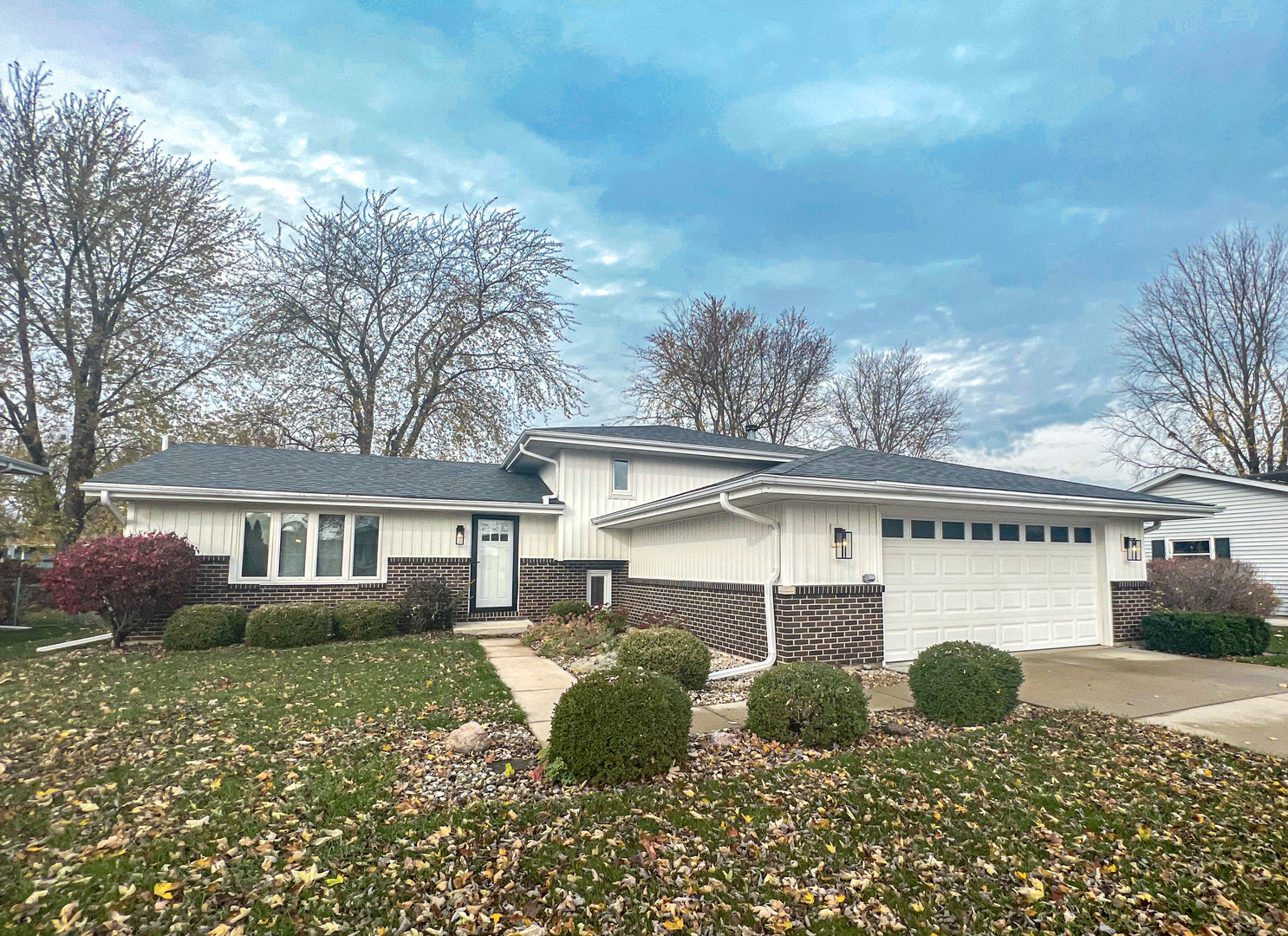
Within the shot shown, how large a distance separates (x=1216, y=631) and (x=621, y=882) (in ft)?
35.2

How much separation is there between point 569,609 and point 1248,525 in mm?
17788

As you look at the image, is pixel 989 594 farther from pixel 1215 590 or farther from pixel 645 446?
pixel 645 446

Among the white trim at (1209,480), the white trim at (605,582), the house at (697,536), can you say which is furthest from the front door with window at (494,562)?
the white trim at (1209,480)

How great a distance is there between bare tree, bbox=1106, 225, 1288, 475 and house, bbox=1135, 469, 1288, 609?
541 centimetres

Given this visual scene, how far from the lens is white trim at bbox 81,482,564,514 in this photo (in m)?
11.0

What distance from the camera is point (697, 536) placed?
10727 mm

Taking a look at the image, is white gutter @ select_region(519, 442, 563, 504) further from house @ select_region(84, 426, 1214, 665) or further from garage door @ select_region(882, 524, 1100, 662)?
garage door @ select_region(882, 524, 1100, 662)

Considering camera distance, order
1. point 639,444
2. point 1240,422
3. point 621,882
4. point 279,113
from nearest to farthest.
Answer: point 621,882
point 279,113
point 639,444
point 1240,422

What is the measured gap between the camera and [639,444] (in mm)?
13609

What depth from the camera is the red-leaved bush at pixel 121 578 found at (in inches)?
378

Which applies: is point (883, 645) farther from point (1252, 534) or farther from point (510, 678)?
point (1252, 534)

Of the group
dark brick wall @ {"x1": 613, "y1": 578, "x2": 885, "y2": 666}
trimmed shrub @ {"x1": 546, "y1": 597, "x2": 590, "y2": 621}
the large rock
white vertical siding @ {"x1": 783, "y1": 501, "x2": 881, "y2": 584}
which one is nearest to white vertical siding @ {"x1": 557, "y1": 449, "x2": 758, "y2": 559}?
trimmed shrub @ {"x1": 546, "y1": 597, "x2": 590, "y2": 621}

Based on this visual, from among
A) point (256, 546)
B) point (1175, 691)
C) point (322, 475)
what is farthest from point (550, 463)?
point (1175, 691)

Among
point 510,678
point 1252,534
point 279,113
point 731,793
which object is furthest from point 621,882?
point 1252,534
